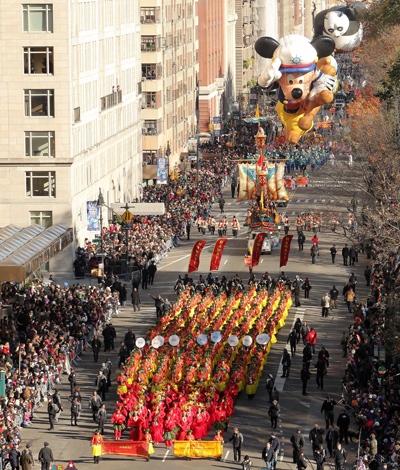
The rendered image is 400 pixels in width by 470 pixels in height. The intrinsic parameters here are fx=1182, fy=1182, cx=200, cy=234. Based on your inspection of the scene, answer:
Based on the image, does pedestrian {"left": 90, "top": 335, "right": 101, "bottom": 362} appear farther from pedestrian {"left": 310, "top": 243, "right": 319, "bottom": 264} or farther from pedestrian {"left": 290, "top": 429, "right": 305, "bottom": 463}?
pedestrian {"left": 310, "top": 243, "right": 319, "bottom": 264}

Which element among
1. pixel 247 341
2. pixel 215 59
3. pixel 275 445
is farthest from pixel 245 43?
pixel 275 445

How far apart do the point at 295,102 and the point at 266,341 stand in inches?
1753

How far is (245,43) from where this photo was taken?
178250 mm

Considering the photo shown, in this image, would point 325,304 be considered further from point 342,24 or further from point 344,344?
point 342,24

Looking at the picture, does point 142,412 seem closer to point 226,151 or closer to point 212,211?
point 212,211

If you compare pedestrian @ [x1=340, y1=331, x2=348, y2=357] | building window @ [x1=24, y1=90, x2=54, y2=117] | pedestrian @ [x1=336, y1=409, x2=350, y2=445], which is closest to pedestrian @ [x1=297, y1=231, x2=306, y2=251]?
building window @ [x1=24, y1=90, x2=54, y2=117]

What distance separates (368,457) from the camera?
110ft

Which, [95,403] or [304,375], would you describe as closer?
[95,403]

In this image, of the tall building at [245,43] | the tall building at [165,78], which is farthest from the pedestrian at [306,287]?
the tall building at [245,43]

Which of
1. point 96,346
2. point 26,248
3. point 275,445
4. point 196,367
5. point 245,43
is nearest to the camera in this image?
point 275,445

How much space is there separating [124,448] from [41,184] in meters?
32.5

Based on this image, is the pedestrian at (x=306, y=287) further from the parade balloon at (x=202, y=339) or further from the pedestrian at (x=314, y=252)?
the parade balloon at (x=202, y=339)

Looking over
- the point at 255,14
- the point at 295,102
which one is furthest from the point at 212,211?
the point at 255,14

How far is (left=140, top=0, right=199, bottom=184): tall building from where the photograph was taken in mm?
98938
